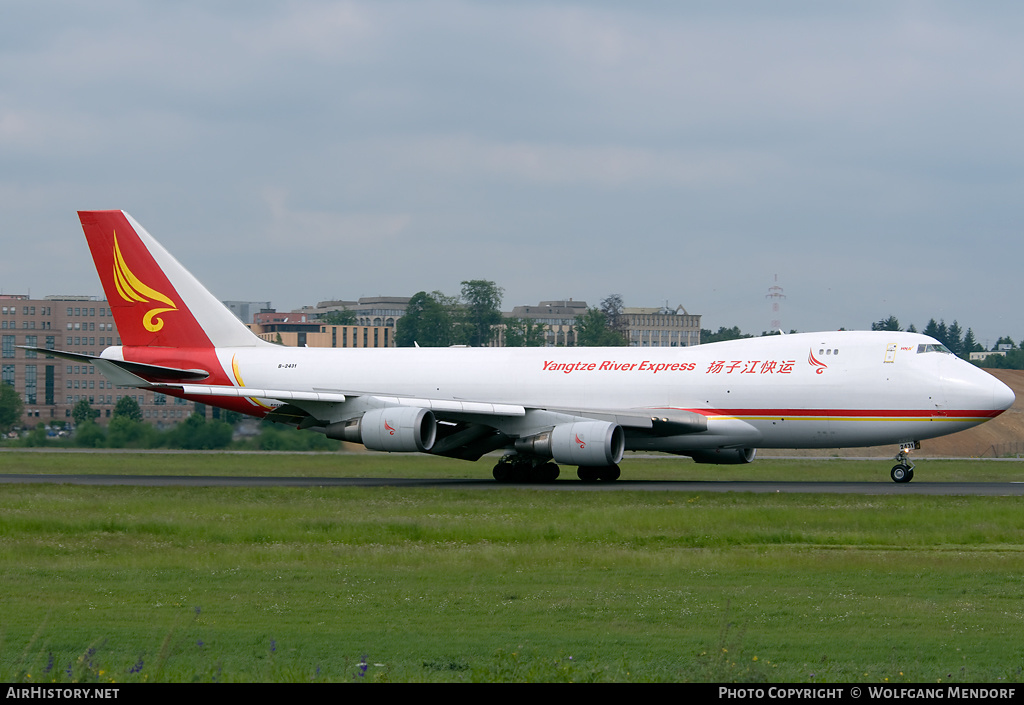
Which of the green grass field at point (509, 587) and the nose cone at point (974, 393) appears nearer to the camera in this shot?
the green grass field at point (509, 587)

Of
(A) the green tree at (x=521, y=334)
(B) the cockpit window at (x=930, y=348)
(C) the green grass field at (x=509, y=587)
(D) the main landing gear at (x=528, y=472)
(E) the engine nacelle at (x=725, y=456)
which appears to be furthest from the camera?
(A) the green tree at (x=521, y=334)

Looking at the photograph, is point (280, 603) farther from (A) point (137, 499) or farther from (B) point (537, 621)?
(A) point (137, 499)

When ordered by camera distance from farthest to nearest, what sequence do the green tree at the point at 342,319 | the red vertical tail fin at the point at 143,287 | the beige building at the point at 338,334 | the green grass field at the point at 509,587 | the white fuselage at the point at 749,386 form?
the green tree at the point at 342,319 → the beige building at the point at 338,334 → the red vertical tail fin at the point at 143,287 → the white fuselage at the point at 749,386 → the green grass field at the point at 509,587

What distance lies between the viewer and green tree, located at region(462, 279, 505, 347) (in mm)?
131750

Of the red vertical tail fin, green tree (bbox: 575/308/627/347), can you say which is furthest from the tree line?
the red vertical tail fin

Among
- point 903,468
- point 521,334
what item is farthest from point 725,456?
point 521,334

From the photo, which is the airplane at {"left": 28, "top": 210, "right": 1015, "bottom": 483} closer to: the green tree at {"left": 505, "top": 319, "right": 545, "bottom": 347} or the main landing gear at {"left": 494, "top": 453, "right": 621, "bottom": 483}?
the main landing gear at {"left": 494, "top": 453, "right": 621, "bottom": 483}

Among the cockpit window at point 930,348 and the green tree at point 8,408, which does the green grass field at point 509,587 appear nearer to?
the cockpit window at point 930,348

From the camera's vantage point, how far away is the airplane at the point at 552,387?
34.7 metres

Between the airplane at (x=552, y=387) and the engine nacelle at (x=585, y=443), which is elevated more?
the airplane at (x=552, y=387)

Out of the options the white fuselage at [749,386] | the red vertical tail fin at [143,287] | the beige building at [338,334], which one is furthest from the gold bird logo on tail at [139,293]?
the beige building at [338,334]

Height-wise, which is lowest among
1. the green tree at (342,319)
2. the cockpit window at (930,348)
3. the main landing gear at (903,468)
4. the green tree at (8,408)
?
the green tree at (8,408)

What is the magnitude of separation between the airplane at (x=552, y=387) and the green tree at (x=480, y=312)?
3159 inches
